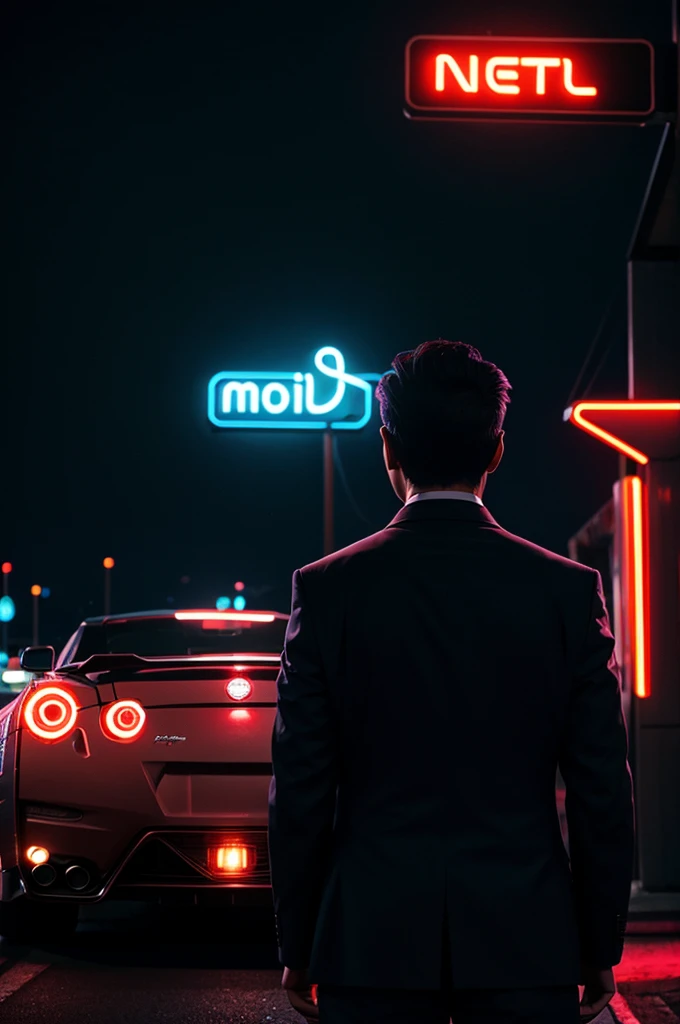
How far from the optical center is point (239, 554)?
344ft

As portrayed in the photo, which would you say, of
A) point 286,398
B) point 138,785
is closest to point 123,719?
point 138,785

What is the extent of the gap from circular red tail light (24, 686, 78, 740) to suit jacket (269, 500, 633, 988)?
3.35 meters

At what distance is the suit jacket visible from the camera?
2.07m

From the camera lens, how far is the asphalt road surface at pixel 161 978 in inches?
190

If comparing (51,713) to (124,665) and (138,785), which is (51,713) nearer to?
(124,665)

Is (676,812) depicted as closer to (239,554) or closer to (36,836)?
(36,836)

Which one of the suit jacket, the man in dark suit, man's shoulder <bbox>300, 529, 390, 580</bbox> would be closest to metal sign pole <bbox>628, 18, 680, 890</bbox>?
the man in dark suit

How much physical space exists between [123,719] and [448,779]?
3.46 meters

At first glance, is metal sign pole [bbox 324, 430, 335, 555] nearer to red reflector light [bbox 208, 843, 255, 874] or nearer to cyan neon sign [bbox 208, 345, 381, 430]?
cyan neon sign [bbox 208, 345, 381, 430]

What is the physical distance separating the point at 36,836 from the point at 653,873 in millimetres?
4176

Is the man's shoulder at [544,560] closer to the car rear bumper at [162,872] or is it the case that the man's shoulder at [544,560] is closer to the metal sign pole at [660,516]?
the car rear bumper at [162,872]

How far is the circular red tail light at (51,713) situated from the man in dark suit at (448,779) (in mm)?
3367

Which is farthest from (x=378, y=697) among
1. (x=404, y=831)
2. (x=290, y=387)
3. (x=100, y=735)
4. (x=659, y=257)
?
(x=290, y=387)

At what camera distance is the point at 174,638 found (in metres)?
7.07
